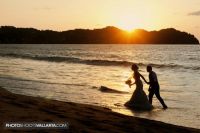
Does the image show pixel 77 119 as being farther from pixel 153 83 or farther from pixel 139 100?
pixel 153 83

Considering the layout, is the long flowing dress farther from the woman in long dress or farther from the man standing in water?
the man standing in water

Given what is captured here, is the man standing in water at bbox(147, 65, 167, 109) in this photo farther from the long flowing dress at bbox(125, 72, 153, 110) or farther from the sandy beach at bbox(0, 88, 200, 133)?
the sandy beach at bbox(0, 88, 200, 133)

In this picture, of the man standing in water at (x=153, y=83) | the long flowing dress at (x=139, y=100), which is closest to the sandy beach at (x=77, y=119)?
the long flowing dress at (x=139, y=100)

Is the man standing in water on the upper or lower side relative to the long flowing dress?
upper

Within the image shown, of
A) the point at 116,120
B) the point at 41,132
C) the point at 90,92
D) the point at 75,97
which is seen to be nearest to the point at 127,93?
the point at 90,92

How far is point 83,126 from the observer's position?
8945mm

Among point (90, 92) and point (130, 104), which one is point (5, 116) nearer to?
point (130, 104)

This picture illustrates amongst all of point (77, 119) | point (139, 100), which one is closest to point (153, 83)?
point (139, 100)

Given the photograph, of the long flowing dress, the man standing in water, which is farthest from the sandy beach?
the man standing in water

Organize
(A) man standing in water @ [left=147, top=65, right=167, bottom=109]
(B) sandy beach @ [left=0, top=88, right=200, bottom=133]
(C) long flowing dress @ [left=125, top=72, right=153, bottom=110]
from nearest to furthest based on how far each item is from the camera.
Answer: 1. (B) sandy beach @ [left=0, top=88, right=200, bottom=133]
2. (C) long flowing dress @ [left=125, top=72, right=153, bottom=110]
3. (A) man standing in water @ [left=147, top=65, right=167, bottom=109]

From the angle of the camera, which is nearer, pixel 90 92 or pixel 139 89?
pixel 139 89

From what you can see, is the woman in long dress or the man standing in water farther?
the man standing in water

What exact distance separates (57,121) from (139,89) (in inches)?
239

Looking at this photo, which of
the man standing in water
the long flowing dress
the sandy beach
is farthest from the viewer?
the man standing in water
